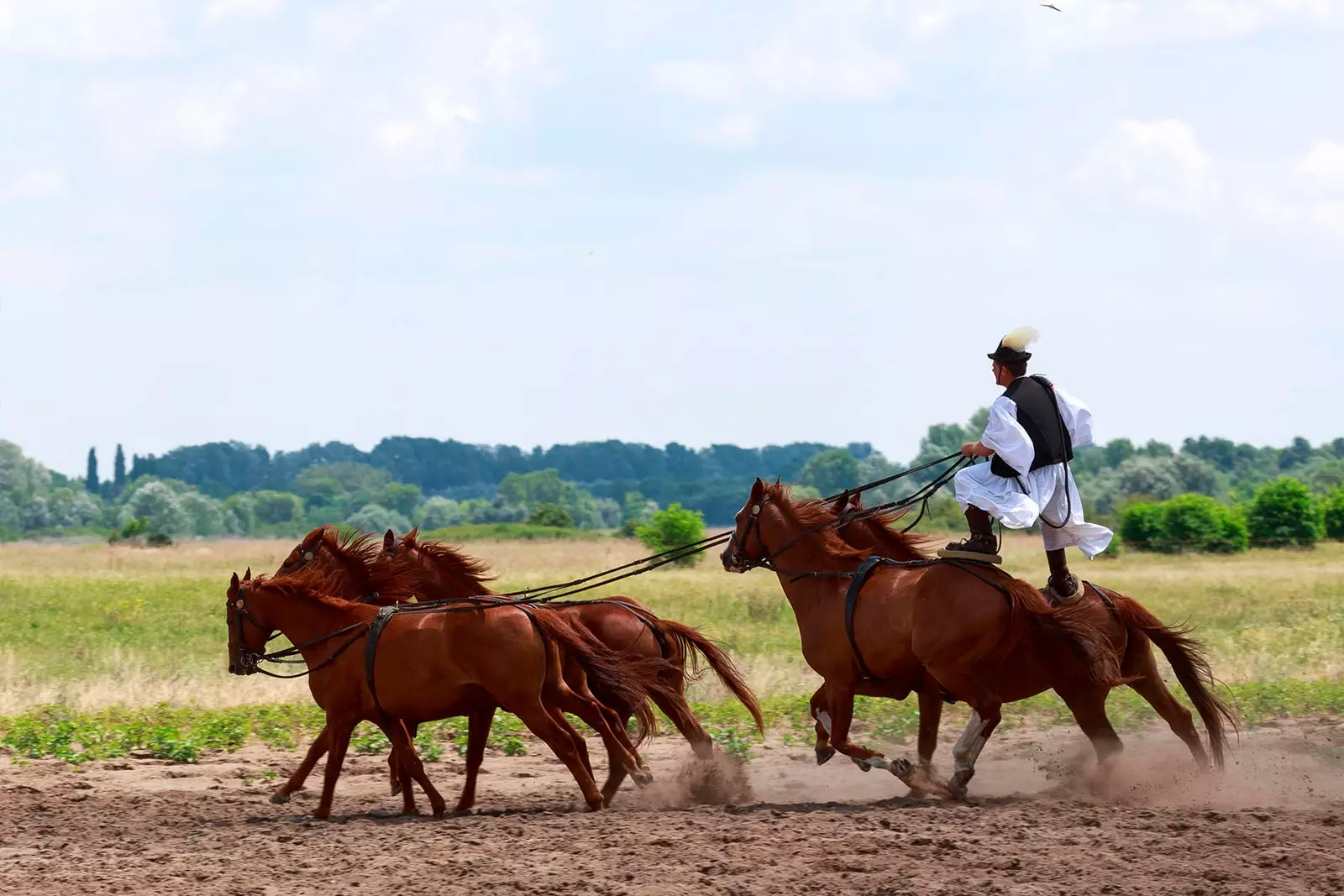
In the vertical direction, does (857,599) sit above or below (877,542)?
below

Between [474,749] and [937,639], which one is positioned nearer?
[937,639]

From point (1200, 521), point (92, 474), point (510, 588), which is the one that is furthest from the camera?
point (92, 474)

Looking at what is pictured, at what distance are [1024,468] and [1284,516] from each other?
38453mm

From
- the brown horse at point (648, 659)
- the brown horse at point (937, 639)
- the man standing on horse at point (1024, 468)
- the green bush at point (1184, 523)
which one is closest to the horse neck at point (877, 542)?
the brown horse at point (937, 639)

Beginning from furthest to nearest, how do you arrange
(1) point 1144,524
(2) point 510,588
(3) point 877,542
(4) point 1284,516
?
(1) point 1144,524, (4) point 1284,516, (2) point 510,588, (3) point 877,542

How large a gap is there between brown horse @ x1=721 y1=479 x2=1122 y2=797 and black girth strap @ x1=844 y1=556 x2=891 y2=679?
0.9 inches

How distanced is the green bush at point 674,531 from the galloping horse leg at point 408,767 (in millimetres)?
24478

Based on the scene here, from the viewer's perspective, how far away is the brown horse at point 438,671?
857 cm

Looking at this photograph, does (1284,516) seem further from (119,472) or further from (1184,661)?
(119,472)

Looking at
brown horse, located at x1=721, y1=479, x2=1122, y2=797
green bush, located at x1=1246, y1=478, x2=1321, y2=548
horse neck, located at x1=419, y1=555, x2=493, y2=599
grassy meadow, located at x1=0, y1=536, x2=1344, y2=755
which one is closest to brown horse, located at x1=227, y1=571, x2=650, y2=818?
horse neck, located at x1=419, y1=555, x2=493, y2=599

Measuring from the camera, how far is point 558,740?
8633mm

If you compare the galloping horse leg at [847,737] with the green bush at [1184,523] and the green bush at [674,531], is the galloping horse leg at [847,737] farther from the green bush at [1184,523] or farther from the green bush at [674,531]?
the green bush at [1184,523]

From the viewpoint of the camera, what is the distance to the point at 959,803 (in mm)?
8547

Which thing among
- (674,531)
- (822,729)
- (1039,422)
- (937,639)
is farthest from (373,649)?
(674,531)
